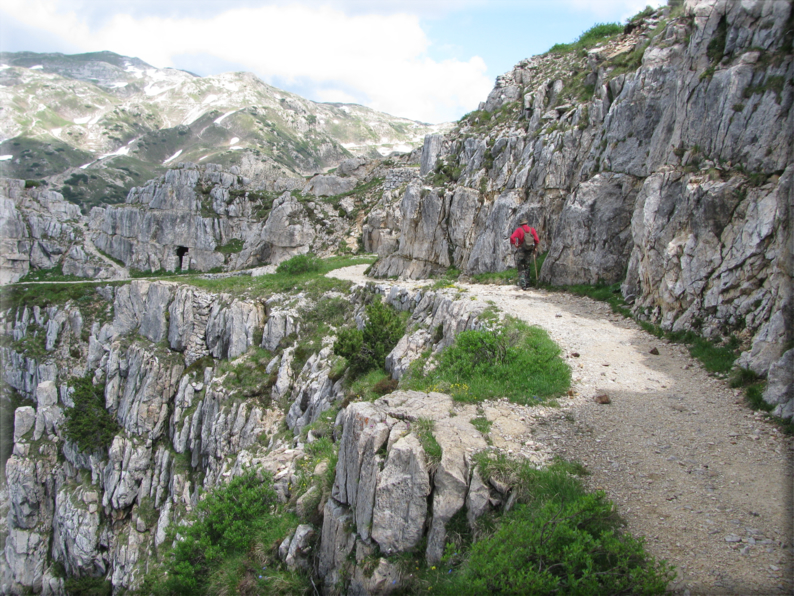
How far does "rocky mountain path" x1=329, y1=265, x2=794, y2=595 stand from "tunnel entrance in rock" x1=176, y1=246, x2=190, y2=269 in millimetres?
47892

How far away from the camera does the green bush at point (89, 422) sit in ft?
85.8

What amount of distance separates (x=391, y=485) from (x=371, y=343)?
9.88 m

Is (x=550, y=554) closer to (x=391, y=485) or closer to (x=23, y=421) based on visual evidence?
(x=391, y=485)

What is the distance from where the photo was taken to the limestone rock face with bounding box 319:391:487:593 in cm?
588

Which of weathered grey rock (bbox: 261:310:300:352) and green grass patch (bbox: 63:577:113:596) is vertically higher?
weathered grey rock (bbox: 261:310:300:352)

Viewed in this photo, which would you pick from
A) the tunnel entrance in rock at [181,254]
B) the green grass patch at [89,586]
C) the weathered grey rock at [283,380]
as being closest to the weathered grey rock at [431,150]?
the weathered grey rock at [283,380]

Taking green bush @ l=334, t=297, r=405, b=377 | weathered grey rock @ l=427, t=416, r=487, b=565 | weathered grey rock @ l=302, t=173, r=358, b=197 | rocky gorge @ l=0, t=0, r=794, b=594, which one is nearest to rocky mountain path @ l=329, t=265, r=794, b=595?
rocky gorge @ l=0, t=0, r=794, b=594

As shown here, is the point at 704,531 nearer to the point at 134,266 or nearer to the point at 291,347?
the point at 291,347

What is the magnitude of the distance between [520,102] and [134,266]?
4553 cm

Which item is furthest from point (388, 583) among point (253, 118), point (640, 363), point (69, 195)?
point (253, 118)

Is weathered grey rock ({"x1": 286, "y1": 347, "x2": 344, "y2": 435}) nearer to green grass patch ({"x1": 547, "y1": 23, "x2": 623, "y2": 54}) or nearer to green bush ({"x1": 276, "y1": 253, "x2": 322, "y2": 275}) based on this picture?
green bush ({"x1": 276, "y1": 253, "x2": 322, "y2": 275})

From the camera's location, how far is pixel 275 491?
9.64 meters

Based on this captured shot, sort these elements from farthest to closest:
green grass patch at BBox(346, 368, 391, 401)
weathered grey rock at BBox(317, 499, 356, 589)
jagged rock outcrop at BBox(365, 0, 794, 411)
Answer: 1. green grass patch at BBox(346, 368, 391, 401)
2. jagged rock outcrop at BBox(365, 0, 794, 411)
3. weathered grey rock at BBox(317, 499, 356, 589)

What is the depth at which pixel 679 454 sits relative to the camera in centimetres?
623
